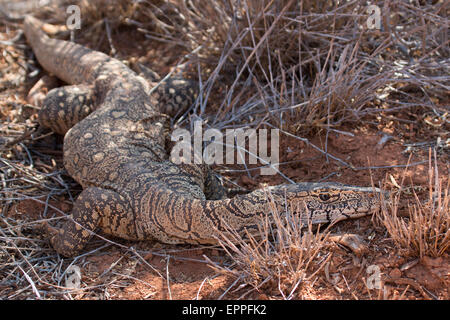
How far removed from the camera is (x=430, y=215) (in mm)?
3186

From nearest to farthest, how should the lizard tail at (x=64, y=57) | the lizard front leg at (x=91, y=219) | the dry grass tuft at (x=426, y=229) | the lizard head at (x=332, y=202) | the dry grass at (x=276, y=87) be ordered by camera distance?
the dry grass tuft at (x=426, y=229) → the lizard head at (x=332, y=202) → the lizard front leg at (x=91, y=219) → the dry grass at (x=276, y=87) → the lizard tail at (x=64, y=57)

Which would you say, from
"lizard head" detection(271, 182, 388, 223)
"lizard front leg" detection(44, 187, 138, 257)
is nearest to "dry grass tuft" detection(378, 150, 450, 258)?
"lizard head" detection(271, 182, 388, 223)

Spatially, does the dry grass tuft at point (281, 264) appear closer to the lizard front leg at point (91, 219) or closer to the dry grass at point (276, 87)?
the dry grass at point (276, 87)

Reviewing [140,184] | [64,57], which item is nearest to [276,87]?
[140,184]

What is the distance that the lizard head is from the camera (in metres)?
3.50

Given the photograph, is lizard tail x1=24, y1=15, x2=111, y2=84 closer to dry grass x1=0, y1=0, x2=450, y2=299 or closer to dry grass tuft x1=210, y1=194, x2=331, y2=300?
dry grass x1=0, y1=0, x2=450, y2=299

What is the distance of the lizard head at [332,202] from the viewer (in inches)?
138

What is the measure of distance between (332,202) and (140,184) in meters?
1.59

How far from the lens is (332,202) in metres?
3.51

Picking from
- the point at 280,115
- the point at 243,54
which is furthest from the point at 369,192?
the point at 243,54

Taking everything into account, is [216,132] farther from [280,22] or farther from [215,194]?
[280,22]

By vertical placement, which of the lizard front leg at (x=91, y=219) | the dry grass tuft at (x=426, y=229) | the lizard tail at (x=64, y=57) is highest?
the lizard tail at (x=64, y=57)

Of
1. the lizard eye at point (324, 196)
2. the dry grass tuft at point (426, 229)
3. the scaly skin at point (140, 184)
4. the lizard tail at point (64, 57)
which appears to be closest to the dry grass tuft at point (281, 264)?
the scaly skin at point (140, 184)

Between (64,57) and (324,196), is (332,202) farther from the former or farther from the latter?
(64,57)
